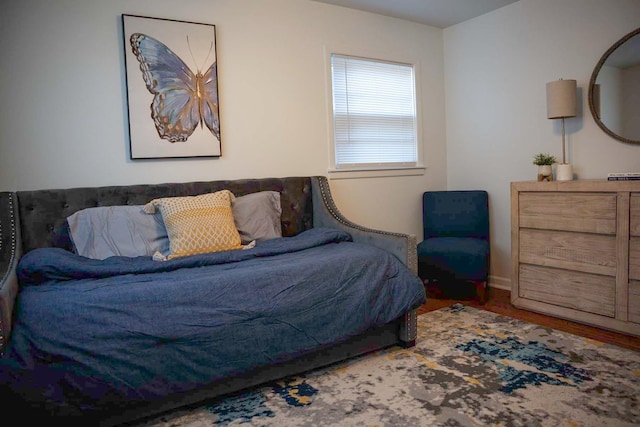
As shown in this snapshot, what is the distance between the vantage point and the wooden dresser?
8.45 feet

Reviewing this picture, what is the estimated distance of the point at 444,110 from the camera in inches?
164

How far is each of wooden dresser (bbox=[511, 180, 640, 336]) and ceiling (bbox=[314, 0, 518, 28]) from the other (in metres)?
1.52

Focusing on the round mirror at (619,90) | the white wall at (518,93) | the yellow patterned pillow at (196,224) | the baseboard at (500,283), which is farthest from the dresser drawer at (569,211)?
the yellow patterned pillow at (196,224)

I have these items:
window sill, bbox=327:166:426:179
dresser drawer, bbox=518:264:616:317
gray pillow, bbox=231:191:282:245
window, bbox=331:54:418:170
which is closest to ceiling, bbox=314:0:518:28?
window, bbox=331:54:418:170

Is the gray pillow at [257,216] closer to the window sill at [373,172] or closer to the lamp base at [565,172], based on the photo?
the window sill at [373,172]

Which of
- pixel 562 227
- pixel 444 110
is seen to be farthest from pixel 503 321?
pixel 444 110

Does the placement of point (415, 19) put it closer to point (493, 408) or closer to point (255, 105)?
point (255, 105)

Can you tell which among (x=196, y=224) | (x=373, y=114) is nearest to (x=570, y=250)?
(x=373, y=114)

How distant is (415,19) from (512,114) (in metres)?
1.19

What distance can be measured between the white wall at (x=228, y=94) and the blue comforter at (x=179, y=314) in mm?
712

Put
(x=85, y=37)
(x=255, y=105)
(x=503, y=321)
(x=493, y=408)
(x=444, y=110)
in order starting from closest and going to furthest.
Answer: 1. (x=493, y=408)
2. (x=85, y=37)
3. (x=503, y=321)
4. (x=255, y=105)
5. (x=444, y=110)

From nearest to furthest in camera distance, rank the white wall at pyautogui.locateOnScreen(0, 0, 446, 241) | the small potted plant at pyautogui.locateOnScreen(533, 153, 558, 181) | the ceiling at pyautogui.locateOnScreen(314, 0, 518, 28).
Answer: the white wall at pyautogui.locateOnScreen(0, 0, 446, 241) < the small potted plant at pyautogui.locateOnScreen(533, 153, 558, 181) < the ceiling at pyautogui.locateOnScreen(314, 0, 518, 28)

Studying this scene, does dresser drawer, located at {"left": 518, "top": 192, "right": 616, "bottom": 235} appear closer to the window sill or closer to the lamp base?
the lamp base

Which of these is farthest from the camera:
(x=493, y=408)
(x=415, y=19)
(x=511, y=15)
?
(x=415, y=19)
